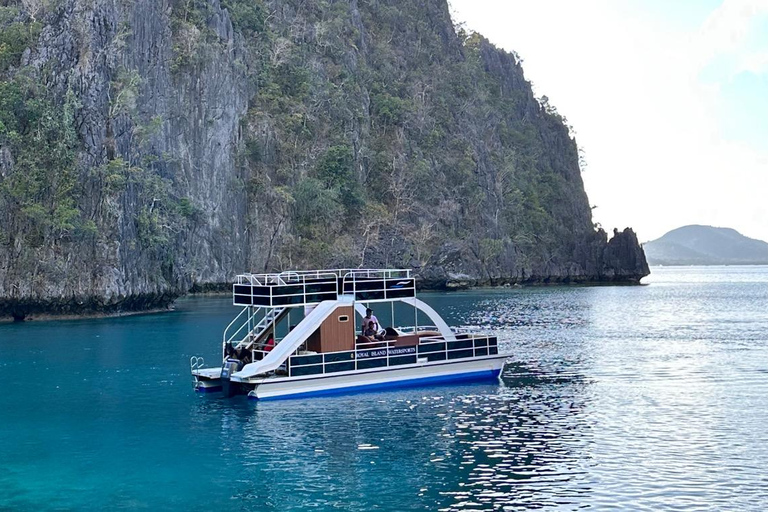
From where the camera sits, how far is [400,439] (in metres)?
26.4

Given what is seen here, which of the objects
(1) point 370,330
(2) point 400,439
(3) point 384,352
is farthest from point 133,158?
(2) point 400,439

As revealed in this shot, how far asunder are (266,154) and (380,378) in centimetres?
7964

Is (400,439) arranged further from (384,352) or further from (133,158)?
(133,158)

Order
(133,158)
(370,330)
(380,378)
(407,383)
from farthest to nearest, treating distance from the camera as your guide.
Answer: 1. (133,158)
2. (370,330)
3. (407,383)
4. (380,378)

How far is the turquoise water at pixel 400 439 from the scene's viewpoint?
67.5 ft

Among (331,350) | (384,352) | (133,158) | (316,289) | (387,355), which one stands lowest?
(387,355)

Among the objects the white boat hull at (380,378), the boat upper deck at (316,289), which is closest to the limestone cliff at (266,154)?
the boat upper deck at (316,289)

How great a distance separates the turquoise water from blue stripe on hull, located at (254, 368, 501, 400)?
582 mm

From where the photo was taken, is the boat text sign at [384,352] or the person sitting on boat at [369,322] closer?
the boat text sign at [384,352]

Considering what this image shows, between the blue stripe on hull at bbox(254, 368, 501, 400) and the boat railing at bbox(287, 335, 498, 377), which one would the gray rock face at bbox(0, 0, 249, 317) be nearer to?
the boat railing at bbox(287, 335, 498, 377)

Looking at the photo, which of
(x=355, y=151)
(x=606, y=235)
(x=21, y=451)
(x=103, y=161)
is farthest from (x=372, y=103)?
(x=21, y=451)

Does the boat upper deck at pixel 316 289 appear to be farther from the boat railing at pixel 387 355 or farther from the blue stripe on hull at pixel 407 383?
the blue stripe on hull at pixel 407 383

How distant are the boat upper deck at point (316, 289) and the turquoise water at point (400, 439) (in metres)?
4.24

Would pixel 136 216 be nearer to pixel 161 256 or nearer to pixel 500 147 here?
pixel 161 256
